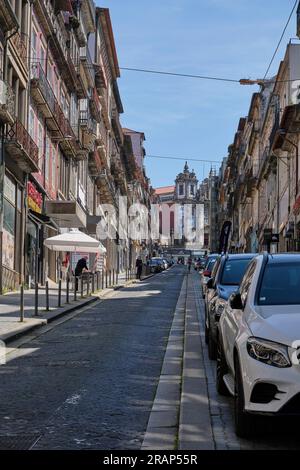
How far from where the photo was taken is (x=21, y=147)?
25047 millimetres

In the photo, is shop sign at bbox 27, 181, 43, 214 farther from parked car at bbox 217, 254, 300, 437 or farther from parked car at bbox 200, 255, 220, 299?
parked car at bbox 217, 254, 300, 437

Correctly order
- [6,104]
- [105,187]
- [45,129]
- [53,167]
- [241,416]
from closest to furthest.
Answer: [241,416], [6,104], [45,129], [53,167], [105,187]

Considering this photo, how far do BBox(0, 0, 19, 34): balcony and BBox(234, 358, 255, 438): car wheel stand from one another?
19.4 m

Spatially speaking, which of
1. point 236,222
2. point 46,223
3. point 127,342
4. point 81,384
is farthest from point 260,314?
point 236,222

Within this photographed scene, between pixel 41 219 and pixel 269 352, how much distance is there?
87.2ft

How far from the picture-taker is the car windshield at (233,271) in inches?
464

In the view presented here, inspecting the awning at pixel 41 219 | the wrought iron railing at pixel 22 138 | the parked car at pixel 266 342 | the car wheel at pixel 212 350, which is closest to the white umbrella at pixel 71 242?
the awning at pixel 41 219

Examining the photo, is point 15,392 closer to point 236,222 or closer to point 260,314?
point 260,314

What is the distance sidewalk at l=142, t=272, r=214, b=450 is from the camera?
5781 mm

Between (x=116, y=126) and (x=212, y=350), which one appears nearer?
(x=212, y=350)

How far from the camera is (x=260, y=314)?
595 cm

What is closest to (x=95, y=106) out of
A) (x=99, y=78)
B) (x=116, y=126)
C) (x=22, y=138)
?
(x=99, y=78)

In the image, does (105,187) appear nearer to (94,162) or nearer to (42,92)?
(94,162)

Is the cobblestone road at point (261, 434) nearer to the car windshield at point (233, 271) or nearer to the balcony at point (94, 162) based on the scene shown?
the car windshield at point (233, 271)
